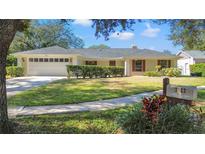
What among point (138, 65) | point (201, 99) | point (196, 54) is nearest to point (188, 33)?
point (196, 54)

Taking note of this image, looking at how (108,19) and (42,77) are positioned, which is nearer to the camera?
(108,19)

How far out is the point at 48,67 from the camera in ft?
31.3

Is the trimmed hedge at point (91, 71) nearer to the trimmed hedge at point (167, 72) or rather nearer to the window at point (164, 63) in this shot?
the trimmed hedge at point (167, 72)

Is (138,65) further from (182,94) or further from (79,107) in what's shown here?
(182,94)

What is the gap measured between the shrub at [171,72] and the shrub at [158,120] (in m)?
1.91

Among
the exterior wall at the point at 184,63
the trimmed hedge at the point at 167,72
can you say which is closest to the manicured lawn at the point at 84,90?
the trimmed hedge at the point at 167,72

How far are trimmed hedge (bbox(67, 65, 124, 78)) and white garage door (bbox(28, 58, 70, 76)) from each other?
31 cm

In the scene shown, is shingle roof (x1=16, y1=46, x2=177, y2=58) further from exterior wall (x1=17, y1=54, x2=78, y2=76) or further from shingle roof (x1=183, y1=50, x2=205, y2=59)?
shingle roof (x1=183, y1=50, x2=205, y2=59)

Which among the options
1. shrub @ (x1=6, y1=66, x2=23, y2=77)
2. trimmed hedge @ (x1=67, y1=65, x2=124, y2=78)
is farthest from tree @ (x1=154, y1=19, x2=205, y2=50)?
shrub @ (x1=6, y1=66, x2=23, y2=77)

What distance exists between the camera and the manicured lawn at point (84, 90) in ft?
26.9
